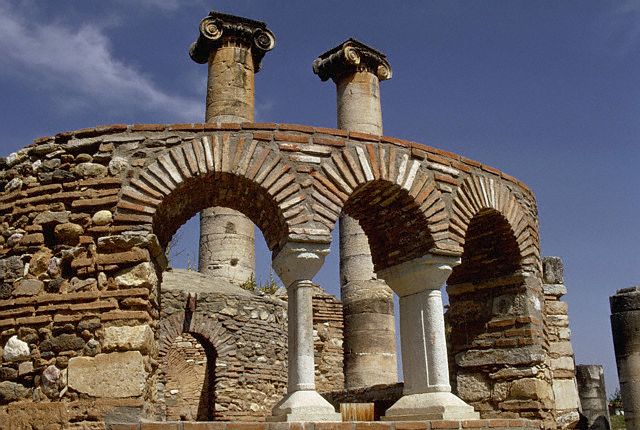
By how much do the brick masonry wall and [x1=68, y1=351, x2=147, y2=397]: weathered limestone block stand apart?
10 millimetres

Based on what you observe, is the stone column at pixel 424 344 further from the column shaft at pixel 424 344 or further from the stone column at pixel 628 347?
the stone column at pixel 628 347

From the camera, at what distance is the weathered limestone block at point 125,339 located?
553cm

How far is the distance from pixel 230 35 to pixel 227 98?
134cm

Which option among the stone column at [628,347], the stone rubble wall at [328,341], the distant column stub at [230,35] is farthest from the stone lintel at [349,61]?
the stone column at [628,347]

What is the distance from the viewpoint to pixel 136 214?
588cm

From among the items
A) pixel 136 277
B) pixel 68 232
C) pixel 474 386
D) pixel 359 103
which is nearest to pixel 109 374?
pixel 136 277

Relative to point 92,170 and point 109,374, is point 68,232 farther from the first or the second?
point 109,374

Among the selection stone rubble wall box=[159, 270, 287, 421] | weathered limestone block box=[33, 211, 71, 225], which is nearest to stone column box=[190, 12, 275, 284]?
stone rubble wall box=[159, 270, 287, 421]

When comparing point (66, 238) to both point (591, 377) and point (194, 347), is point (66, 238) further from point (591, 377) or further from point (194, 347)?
point (591, 377)

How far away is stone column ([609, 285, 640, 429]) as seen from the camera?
38.5ft

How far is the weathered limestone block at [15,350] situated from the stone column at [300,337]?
6.93ft

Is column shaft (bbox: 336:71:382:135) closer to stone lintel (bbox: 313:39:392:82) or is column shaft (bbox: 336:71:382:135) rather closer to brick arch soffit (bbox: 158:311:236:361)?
stone lintel (bbox: 313:39:392:82)

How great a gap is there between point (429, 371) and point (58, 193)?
3.69m

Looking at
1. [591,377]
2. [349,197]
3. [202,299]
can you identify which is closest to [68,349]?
[349,197]
